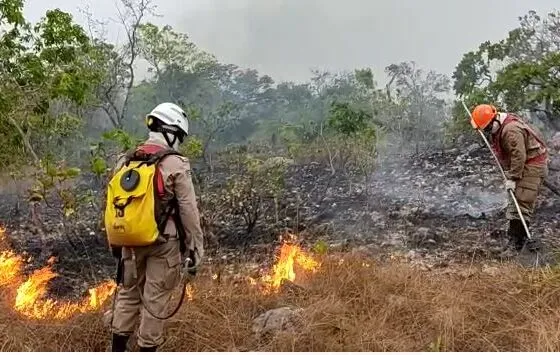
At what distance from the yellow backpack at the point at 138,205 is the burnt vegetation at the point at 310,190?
1018 millimetres

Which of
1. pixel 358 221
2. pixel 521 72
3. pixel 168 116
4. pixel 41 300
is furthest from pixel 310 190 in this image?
pixel 168 116

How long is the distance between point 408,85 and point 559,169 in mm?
5050

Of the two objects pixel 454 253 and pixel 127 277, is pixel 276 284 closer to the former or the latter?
pixel 127 277

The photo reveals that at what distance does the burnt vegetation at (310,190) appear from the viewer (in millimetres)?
4078

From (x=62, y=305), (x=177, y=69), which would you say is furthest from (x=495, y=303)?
(x=177, y=69)

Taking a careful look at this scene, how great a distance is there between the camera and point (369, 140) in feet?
30.1

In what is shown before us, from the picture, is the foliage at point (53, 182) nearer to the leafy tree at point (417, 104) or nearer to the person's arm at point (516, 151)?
the person's arm at point (516, 151)

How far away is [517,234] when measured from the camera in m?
5.82

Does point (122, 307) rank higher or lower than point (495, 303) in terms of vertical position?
higher

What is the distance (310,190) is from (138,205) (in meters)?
5.80

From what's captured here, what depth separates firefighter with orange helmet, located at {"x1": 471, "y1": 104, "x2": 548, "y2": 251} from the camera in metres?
5.48

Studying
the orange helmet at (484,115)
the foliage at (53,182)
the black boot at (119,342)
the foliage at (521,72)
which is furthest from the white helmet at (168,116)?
the foliage at (521,72)

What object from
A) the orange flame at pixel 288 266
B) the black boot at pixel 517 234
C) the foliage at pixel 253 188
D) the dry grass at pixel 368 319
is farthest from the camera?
the foliage at pixel 253 188

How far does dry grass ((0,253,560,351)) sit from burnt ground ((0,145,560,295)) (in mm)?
1253
